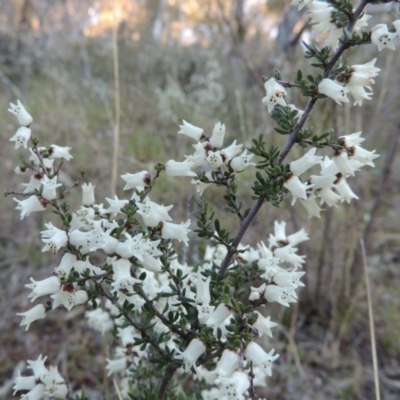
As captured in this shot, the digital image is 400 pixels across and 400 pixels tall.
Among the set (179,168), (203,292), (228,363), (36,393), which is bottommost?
(36,393)

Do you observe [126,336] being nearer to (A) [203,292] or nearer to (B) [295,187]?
(A) [203,292]

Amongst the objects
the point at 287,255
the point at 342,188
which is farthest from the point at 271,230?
the point at 342,188

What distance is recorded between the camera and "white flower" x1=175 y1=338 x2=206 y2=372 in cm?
96

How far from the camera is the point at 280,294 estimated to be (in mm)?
967

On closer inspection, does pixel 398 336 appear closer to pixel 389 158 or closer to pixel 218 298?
pixel 389 158

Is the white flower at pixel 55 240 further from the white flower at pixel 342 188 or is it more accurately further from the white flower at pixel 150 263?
the white flower at pixel 342 188

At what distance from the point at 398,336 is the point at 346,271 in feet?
1.89

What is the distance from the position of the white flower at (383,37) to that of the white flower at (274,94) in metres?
0.19

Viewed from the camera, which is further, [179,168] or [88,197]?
[88,197]

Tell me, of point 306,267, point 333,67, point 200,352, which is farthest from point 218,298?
point 306,267

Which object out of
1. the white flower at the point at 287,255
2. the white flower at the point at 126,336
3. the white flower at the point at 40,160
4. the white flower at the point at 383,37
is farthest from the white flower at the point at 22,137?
the white flower at the point at 383,37

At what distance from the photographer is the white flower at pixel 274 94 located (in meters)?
0.94

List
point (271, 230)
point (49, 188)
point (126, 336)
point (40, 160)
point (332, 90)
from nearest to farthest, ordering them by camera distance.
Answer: point (332, 90), point (49, 188), point (40, 160), point (126, 336), point (271, 230)

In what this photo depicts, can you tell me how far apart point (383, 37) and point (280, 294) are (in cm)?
54
